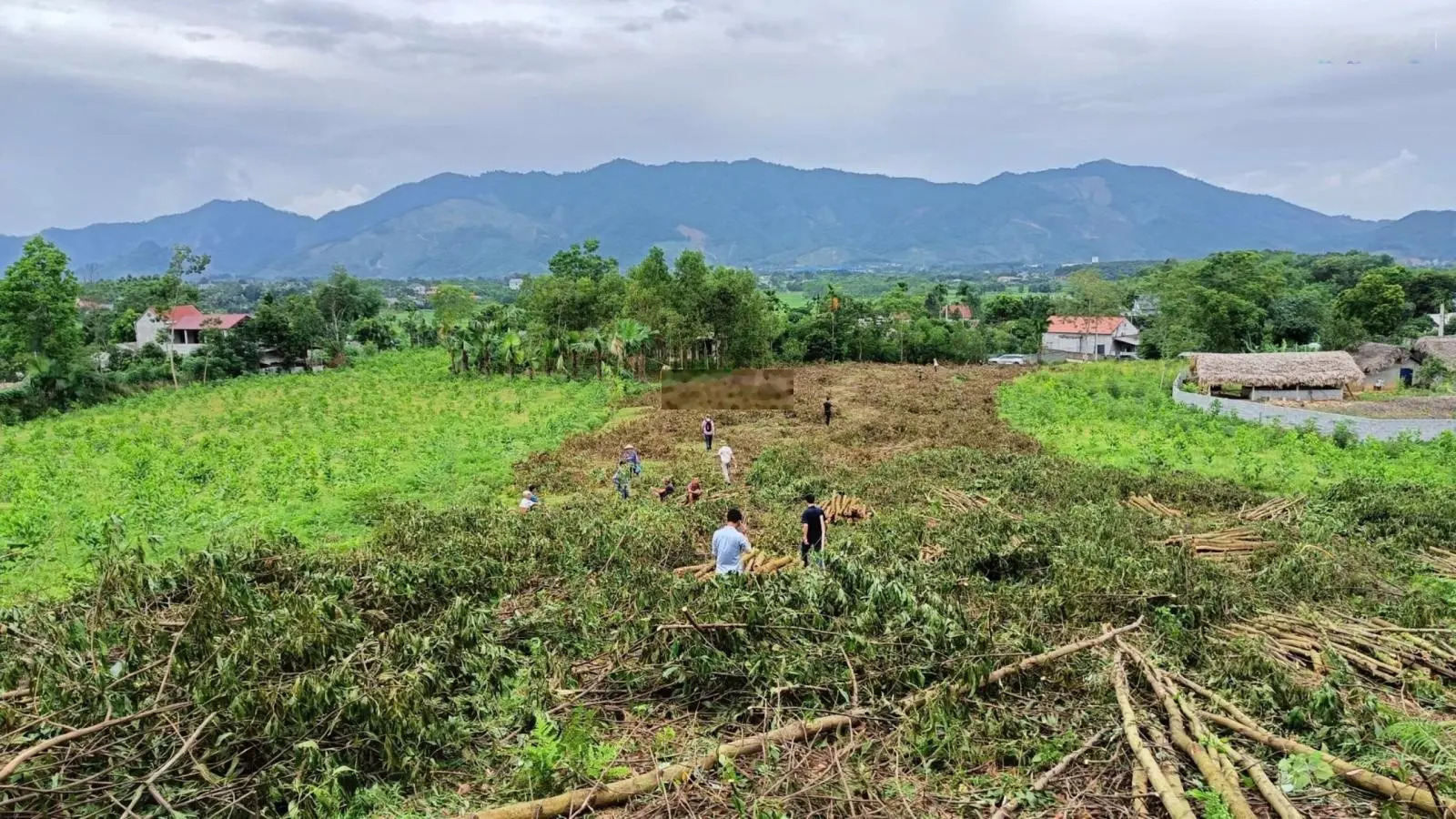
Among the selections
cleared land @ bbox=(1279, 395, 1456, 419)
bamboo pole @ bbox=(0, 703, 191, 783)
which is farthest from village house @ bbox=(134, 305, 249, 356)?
cleared land @ bbox=(1279, 395, 1456, 419)

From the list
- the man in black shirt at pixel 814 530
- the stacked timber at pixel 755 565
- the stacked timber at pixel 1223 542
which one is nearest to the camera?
the stacked timber at pixel 755 565

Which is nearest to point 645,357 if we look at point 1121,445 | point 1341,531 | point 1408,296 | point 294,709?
point 1121,445

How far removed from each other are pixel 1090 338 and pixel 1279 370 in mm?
33626

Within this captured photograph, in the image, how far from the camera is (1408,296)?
5991 cm

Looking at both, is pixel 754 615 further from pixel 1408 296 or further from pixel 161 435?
pixel 1408 296

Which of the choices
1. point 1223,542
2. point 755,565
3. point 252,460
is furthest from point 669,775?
point 252,460

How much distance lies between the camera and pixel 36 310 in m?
32.0

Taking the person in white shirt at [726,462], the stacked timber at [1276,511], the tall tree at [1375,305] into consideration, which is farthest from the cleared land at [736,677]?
the tall tree at [1375,305]

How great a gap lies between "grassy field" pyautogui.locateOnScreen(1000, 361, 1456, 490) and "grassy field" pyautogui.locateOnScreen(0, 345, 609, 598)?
13.1m

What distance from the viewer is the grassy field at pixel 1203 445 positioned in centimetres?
1582

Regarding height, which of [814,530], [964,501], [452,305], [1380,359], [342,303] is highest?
[342,303]

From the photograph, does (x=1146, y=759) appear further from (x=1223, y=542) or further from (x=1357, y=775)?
(x=1223, y=542)

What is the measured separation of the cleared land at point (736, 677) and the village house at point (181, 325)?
156 ft

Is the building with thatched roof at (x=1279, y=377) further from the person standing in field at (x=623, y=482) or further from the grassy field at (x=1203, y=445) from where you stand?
the person standing in field at (x=623, y=482)
